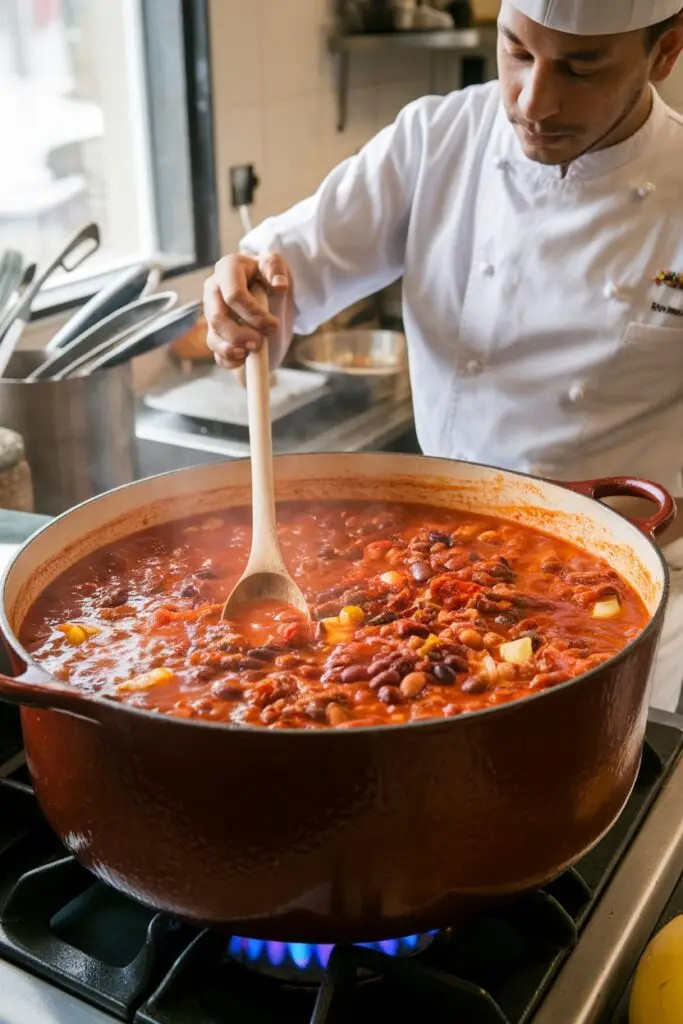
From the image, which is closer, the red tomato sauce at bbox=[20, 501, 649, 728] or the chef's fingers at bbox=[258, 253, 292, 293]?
the red tomato sauce at bbox=[20, 501, 649, 728]

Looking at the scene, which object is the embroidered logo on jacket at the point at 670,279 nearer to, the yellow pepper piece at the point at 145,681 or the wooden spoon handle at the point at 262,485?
the wooden spoon handle at the point at 262,485

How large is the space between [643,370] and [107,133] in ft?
5.77

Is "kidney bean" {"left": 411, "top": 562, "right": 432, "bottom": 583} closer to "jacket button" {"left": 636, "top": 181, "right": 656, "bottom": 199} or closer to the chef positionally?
the chef

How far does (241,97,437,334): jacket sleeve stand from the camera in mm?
1835

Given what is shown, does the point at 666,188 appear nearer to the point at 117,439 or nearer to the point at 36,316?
the point at 117,439

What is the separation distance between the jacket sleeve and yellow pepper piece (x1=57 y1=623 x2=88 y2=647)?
884 millimetres

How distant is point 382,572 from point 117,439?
82 centimetres

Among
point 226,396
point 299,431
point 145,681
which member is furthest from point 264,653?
point 226,396

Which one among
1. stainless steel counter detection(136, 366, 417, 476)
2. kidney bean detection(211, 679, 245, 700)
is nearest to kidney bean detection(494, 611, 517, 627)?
kidney bean detection(211, 679, 245, 700)

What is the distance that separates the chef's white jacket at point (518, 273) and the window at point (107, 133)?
96cm

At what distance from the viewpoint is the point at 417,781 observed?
76 cm

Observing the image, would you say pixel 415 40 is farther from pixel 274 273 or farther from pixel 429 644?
pixel 429 644

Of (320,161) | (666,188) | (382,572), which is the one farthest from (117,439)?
(320,161)

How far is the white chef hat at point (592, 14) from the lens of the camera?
4.33 ft
